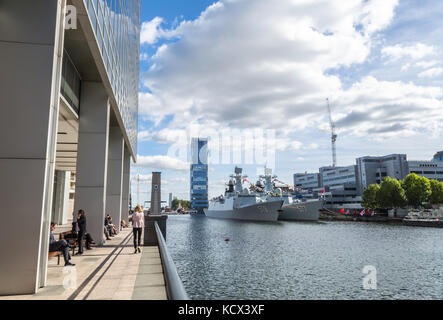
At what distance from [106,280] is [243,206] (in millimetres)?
67590

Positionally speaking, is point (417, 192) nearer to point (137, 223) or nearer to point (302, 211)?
point (302, 211)

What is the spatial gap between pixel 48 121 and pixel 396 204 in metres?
77.8

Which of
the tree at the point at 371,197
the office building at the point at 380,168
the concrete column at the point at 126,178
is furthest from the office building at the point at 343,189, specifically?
the concrete column at the point at 126,178

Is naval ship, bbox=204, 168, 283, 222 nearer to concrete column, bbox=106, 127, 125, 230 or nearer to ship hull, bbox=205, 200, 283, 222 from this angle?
ship hull, bbox=205, 200, 283, 222

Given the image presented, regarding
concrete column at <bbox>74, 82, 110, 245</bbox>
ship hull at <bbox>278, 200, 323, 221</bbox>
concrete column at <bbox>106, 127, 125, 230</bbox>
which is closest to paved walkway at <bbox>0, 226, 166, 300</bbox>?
concrete column at <bbox>74, 82, 110, 245</bbox>

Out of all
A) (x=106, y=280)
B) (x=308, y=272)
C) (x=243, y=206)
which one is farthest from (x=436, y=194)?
(x=106, y=280)

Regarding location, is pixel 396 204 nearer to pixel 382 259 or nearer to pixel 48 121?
pixel 382 259

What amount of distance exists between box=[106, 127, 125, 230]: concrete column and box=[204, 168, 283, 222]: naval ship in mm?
45717

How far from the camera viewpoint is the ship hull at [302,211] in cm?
7138

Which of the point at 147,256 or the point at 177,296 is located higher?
the point at 177,296

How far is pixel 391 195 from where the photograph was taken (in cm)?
6975

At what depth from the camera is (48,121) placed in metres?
6.68

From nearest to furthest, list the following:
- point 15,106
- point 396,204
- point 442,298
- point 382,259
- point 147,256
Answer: point 15,106
point 147,256
point 442,298
point 382,259
point 396,204
